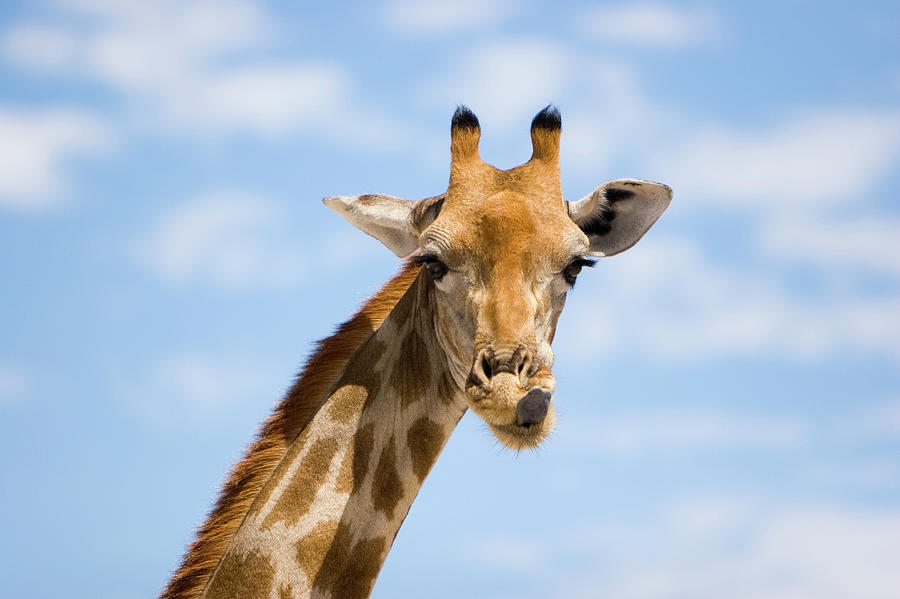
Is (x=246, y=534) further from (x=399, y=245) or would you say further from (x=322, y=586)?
(x=399, y=245)

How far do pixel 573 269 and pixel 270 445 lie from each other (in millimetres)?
3034

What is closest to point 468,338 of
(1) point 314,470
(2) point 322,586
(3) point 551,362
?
(3) point 551,362

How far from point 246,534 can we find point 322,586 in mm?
781

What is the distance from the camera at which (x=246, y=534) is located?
332 inches

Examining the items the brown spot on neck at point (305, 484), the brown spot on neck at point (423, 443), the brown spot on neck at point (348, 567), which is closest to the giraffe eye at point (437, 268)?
the brown spot on neck at point (423, 443)

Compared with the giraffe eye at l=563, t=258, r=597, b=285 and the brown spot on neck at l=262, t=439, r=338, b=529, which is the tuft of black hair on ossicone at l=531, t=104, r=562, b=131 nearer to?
the giraffe eye at l=563, t=258, r=597, b=285

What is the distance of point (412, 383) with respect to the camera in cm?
889

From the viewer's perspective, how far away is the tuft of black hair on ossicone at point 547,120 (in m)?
9.54

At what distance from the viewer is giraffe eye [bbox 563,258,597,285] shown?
8719mm

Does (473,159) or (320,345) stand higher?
(473,159)

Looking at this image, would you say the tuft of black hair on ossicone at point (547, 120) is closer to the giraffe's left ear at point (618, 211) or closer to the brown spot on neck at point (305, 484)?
the giraffe's left ear at point (618, 211)

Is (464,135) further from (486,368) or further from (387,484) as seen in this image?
(387,484)

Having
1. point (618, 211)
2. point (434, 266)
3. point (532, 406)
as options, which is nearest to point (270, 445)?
point (434, 266)

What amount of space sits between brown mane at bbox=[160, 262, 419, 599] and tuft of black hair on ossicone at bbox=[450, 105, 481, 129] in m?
1.61
